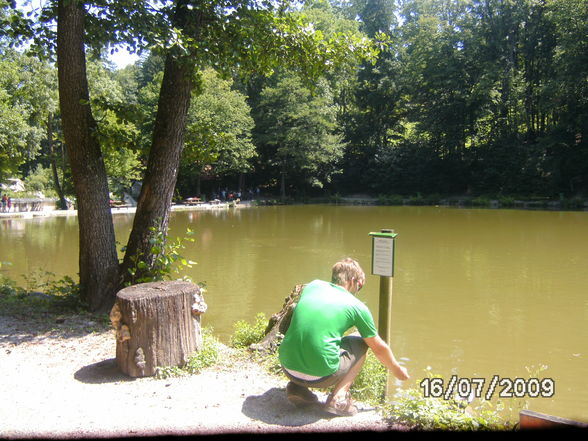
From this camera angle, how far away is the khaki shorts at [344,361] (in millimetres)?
3258

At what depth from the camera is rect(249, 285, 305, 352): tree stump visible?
197 inches

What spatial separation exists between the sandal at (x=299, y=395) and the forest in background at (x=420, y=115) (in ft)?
83.9

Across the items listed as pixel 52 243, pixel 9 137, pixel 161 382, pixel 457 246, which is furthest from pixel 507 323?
pixel 9 137

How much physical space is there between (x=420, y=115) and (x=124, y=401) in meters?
40.4

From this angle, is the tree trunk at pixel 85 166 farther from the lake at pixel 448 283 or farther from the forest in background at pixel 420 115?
the forest in background at pixel 420 115

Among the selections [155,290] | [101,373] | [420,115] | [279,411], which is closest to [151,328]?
[155,290]

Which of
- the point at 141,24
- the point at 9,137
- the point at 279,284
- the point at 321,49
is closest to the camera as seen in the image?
the point at 141,24

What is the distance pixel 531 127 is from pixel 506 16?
8.42 meters

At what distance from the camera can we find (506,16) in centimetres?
Answer: 3622

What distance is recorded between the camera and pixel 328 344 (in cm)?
321

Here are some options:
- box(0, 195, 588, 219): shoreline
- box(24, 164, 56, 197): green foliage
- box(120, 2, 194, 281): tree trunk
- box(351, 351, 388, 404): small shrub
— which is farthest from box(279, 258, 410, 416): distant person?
box(24, 164, 56, 197): green foliage

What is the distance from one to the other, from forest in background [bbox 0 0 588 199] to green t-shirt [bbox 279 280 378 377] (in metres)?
25.6

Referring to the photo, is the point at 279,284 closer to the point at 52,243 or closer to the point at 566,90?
the point at 52,243

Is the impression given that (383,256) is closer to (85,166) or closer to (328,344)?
(328,344)
